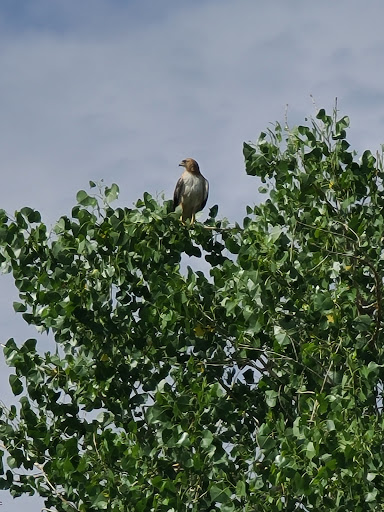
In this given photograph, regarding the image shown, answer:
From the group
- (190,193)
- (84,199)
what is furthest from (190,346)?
(190,193)

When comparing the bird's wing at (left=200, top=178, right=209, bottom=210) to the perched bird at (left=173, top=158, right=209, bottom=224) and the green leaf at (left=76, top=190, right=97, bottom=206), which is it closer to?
the perched bird at (left=173, top=158, right=209, bottom=224)

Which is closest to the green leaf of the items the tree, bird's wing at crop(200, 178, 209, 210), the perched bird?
the tree

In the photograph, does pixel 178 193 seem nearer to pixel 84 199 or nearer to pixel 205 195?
pixel 205 195

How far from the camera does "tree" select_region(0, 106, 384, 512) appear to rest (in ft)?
33.5

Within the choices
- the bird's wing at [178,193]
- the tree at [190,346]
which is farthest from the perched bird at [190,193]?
the tree at [190,346]

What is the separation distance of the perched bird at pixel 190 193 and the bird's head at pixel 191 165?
0.14 m

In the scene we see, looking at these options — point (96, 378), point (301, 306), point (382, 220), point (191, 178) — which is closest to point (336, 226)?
point (382, 220)

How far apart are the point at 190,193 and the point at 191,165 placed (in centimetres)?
91

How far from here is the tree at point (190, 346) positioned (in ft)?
33.5

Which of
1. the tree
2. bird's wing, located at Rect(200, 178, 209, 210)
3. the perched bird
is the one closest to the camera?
the tree

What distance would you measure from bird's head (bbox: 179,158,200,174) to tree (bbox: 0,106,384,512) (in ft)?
18.4

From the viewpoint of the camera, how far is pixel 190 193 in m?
17.4

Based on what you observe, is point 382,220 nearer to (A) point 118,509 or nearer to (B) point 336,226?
(B) point 336,226

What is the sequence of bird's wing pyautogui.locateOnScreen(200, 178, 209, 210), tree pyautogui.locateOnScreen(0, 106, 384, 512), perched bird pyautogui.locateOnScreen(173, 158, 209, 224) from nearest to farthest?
tree pyautogui.locateOnScreen(0, 106, 384, 512)
perched bird pyautogui.locateOnScreen(173, 158, 209, 224)
bird's wing pyautogui.locateOnScreen(200, 178, 209, 210)
